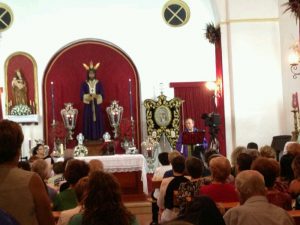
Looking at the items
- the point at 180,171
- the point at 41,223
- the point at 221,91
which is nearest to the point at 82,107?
the point at 221,91

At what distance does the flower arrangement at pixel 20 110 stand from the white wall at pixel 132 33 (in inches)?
20.0

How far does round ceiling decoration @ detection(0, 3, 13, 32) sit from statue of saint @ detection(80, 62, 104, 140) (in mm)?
2339

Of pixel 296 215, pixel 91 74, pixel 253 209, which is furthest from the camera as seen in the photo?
pixel 91 74

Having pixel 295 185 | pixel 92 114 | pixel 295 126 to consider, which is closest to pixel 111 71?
pixel 92 114

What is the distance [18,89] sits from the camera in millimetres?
15383

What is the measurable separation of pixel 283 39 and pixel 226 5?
1.54 m

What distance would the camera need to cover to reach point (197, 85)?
52.3 feet

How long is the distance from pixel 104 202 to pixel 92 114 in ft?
40.5

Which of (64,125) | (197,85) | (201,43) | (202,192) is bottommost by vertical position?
(202,192)

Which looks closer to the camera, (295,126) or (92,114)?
(295,126)

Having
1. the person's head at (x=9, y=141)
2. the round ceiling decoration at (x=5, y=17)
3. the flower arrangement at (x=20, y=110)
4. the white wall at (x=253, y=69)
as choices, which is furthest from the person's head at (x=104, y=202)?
the round ceiling decoration at (x=5, y=17)

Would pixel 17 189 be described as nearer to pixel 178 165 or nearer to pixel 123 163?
pixel 178 165

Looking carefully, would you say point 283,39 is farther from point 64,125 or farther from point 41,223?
point 41,223

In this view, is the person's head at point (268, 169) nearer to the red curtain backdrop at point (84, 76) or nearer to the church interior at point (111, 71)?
the church interior at point (111, 71)
